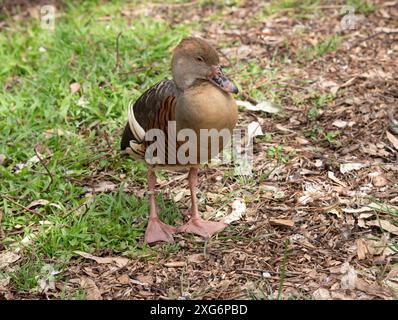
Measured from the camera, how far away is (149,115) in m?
3.91

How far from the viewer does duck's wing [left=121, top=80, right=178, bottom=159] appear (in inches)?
146

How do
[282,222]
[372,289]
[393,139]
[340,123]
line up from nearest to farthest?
[372,289]
[282,222]
[393,139]
[340,123]

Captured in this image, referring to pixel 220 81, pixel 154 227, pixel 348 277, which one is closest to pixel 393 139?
pixel 348 277

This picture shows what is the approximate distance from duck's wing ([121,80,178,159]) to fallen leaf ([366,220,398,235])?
1.39 metres

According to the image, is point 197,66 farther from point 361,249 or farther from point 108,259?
point 361,249

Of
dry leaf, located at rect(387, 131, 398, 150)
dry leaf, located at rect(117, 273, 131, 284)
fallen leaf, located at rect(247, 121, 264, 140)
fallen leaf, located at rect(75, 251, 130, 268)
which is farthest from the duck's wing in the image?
dry leaf, located at rect(387, 131, 398, 150)

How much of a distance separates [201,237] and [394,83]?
2.44 meters

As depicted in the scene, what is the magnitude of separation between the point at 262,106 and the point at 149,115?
5.29 feet

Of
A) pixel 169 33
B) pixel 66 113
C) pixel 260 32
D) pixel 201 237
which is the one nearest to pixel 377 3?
pixel 260 32

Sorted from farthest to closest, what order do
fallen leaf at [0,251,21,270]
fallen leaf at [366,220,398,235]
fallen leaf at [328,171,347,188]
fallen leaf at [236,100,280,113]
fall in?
fallen leaf at [236,100,280,113], fallen leaf at [328,171,347,188], fallen leaf at [0,251,21,270], fallen leaf at [366,220,398,235]

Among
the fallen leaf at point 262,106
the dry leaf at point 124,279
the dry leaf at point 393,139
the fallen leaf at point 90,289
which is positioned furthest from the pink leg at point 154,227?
the dry leaf at point 393,139

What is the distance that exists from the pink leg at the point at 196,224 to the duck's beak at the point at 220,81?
0.70 metres

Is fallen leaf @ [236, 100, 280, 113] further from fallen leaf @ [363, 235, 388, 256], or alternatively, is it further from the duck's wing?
fallen leaf @ [363, 235, 388, 256]

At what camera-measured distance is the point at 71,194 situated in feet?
14.8
